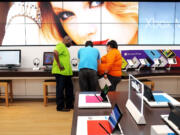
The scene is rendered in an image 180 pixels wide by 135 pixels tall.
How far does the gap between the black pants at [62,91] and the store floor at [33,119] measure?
0.67 feet

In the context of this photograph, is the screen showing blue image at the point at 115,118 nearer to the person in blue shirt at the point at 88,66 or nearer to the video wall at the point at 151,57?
the person in blue shirt at the point at 88,66

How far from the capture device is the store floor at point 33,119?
337 cm

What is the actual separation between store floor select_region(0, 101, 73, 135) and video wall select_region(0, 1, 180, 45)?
4.66 feet

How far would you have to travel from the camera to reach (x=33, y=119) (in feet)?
12.7

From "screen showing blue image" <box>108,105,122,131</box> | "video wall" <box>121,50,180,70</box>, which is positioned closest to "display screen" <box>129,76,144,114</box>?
"screen showing blue image" <box>108,105,122,131</box>

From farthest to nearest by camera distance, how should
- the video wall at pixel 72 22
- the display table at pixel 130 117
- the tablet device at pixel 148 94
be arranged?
the video wall at pixel 72 22 < the tablet device at pixel 148 94 < the display table at pixel 130 117

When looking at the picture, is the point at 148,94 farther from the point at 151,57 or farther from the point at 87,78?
the point at 151,57

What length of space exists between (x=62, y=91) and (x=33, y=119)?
719 mm

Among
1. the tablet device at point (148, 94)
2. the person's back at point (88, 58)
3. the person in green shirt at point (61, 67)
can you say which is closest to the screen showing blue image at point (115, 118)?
the tablet device at point (148, 94)

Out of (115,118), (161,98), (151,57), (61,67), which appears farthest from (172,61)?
(115,118)

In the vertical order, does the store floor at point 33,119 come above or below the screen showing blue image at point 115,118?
below

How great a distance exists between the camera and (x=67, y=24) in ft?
16.7

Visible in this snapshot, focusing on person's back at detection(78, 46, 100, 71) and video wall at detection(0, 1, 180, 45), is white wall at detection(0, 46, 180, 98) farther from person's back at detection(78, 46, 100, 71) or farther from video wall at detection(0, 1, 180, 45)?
person's back at detection(78, 46, 100, 71)

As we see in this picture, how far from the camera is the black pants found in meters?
4.17
